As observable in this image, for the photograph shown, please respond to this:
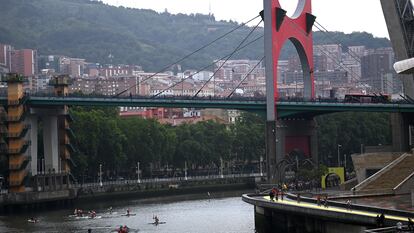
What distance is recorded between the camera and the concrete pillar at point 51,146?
98.8 meters

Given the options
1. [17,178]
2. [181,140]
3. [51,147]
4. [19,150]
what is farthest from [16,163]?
[181,140]

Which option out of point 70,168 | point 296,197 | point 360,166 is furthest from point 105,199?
point 296,197

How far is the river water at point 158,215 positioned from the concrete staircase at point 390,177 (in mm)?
7261

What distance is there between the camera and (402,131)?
279 ft

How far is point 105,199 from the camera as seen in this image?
102m

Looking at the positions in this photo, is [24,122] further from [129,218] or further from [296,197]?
[296,197]

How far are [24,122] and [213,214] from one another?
27030 millimetres

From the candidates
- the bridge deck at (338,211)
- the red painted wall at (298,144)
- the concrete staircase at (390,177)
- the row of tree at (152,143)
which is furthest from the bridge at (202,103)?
the bridge deck at (338,211)

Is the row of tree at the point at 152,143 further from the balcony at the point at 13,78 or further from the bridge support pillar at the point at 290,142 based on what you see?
the bridge support pillar at the point at 290,142

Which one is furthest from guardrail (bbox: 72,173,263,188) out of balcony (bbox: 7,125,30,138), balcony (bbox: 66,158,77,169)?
balcony (bbox: 7,125,30,138)

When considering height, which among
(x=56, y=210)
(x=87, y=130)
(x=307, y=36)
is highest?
(x=307, y=36)

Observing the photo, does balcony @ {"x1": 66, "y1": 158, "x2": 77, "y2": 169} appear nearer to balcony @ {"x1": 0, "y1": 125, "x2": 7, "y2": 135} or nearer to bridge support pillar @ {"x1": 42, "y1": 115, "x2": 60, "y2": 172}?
bridge support pillar @ {"x1": 42, "y1": 115, "x2": 60, "y2": 172}

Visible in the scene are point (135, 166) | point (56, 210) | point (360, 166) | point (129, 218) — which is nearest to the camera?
point (360, 166)

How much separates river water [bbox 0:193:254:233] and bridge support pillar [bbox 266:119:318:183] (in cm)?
577
